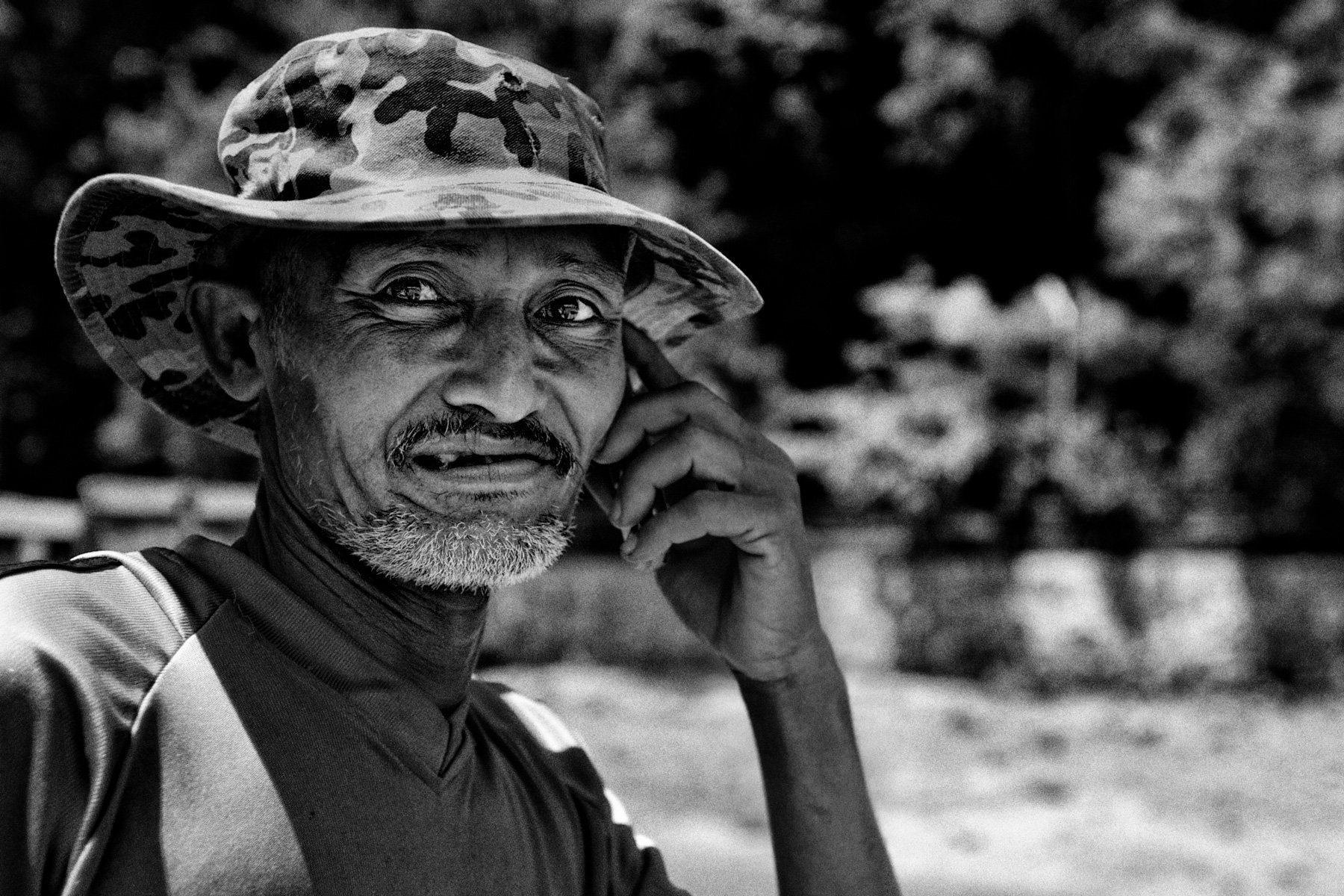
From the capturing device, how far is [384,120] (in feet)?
4.53

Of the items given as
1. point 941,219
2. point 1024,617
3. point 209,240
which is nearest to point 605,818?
point 209,240

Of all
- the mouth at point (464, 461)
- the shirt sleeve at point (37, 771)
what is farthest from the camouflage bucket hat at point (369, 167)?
the shirt sleeve at point (37, 771)

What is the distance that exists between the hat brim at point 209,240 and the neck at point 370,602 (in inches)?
10.8

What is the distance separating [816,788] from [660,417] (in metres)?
Result: 0.52

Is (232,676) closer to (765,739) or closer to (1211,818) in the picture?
(765,739)

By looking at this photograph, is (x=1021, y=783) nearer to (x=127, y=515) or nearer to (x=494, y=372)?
(x=127, y=515)

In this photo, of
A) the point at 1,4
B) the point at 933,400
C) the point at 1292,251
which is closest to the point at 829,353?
the point at 933,400

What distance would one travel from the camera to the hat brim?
133cm

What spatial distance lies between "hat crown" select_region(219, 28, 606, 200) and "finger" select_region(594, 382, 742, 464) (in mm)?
389

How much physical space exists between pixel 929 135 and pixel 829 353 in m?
2.53

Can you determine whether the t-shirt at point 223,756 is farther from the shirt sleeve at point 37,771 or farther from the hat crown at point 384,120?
the hat crown at point 384,120

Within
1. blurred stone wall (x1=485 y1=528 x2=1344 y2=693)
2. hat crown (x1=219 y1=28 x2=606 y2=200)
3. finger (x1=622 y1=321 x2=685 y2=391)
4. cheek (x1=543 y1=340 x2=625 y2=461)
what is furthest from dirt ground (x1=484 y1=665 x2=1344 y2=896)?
hat crown (x1=219 y1=28 x2=606 y2=200)

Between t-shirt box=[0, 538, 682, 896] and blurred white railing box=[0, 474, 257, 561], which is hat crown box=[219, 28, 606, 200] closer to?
t-shirt box=[0, 538, 682, 896]

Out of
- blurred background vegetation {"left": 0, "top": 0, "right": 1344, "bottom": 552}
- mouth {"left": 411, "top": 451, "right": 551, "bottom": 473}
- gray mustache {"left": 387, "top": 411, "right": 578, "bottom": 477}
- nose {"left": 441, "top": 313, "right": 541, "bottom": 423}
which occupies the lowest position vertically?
mouth {"left": 411, "top": 451, "right": 551, "bottom": 473}
